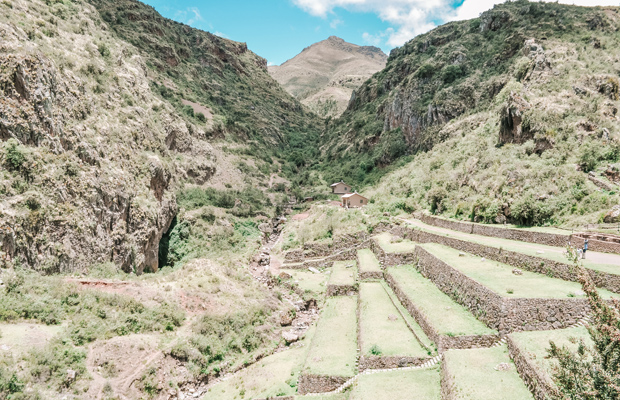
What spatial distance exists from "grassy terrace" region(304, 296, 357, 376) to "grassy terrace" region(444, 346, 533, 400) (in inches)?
175

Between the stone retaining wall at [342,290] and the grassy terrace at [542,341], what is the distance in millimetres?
12238

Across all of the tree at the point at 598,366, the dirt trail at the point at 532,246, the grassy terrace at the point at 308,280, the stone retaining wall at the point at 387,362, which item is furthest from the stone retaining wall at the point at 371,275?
the tree at the point at 598,366

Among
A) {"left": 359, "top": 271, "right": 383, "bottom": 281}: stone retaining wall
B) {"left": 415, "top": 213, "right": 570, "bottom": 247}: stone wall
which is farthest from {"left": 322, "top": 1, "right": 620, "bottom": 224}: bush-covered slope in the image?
{"left": 359, "top": 271, "right": 383, "bottom": 281}: stone retaining wall

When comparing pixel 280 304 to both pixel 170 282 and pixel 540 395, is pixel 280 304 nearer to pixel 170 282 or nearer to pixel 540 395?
pixel 170 282

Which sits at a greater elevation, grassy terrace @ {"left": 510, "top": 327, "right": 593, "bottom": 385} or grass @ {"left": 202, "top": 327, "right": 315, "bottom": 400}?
grassy terrace @ {"left": 510, "top": 327, "right": 593, "bottom": 385}

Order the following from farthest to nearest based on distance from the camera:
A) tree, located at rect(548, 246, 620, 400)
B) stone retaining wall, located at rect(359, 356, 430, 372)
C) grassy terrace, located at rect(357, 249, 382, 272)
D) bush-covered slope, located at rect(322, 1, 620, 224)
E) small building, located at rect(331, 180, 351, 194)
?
small building, located at rect(331, 180, 351, 194), grassy terrace, located at rect(357, 249, 382, 272), bush-covered slope, located at rect(322, 1, 620, 224), stone retaining wall, located at rect(359, 356, 430, 372), tree, located at rect(548, 246, 620, 400)

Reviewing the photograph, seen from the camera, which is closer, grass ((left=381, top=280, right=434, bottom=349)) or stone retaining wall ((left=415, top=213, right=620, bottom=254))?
grass ((left=381, top=280, right=434, bottom=349))

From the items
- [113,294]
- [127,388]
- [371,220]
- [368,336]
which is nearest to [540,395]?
[368,336]

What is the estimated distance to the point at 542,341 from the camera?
33.5 ft

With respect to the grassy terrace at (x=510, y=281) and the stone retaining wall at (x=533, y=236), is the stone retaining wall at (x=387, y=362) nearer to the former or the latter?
the grassy terrace at (x=510, y=281)

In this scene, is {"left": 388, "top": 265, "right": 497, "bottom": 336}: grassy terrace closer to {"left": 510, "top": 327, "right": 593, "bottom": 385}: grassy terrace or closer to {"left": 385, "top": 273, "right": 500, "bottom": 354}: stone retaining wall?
{"left": 385, "top": 273, "right": 500, "bottom": 354}: stone retaining wall

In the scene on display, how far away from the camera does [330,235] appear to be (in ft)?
106

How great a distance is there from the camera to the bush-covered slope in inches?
856

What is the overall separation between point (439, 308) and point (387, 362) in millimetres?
3696
